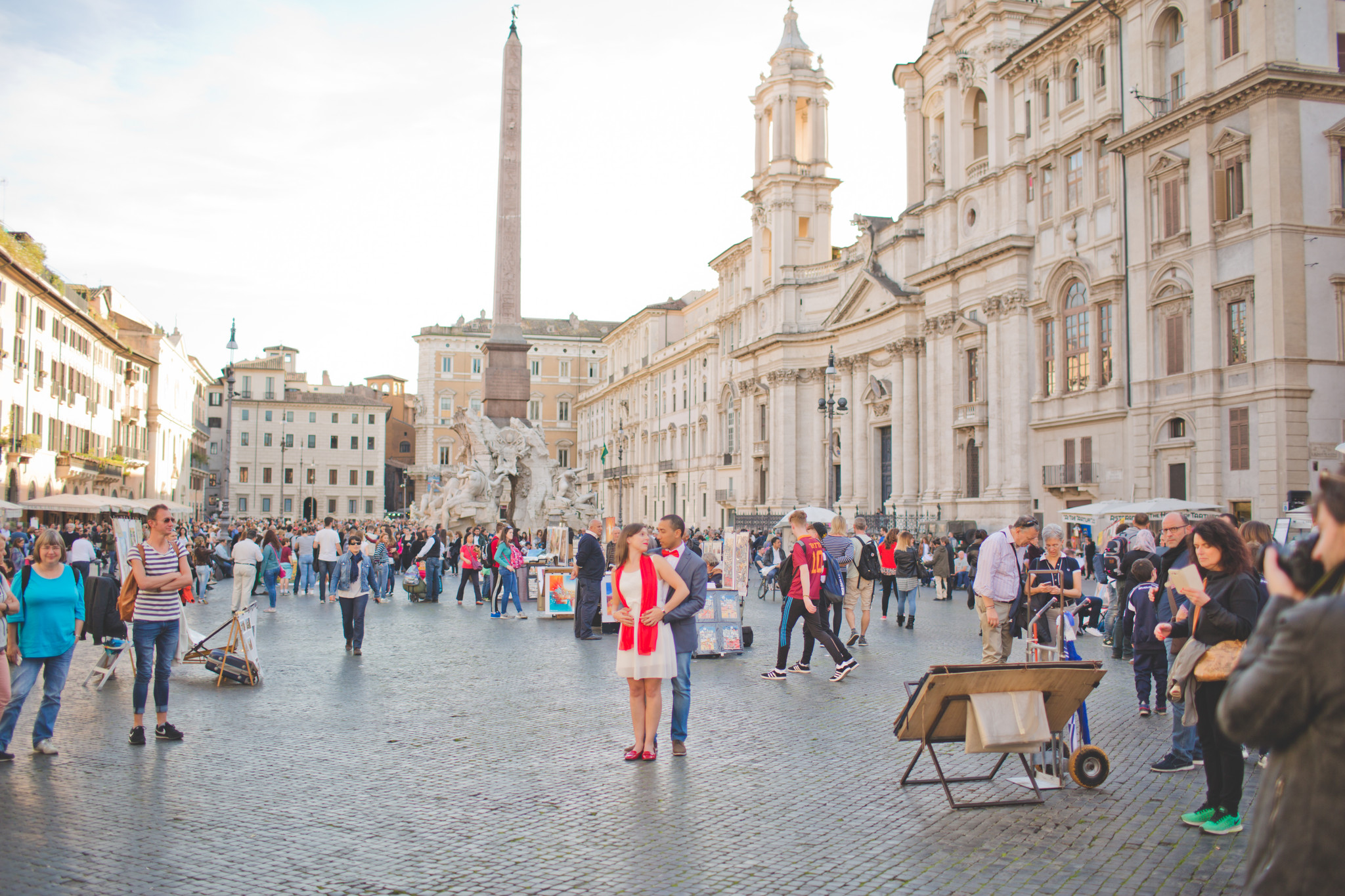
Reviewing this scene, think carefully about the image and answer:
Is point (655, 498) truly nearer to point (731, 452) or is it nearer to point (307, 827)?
point (731, 452)

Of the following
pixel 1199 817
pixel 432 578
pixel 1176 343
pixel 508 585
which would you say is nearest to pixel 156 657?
pixel 1199 817

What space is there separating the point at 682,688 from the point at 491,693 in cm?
288

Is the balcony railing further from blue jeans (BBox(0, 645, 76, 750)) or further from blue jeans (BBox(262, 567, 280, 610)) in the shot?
blue jeans (BBox(0, 645, 76, 750))

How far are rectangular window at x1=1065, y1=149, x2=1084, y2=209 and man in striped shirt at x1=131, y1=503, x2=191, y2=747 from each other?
30487mm

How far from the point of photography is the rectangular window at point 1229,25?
26.7 meters

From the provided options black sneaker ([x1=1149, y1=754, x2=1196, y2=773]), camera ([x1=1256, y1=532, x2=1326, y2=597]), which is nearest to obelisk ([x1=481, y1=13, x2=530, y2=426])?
black sneaker ([x1=1149, y1=754, x2=1196, y2=773])

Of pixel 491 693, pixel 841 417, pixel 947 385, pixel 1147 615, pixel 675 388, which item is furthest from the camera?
pixel 675 388

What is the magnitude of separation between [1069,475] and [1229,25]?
12.6m

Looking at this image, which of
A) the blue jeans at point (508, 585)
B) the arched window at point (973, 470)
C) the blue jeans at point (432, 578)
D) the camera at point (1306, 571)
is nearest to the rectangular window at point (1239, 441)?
the arched window at point (973, 470)

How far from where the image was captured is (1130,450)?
29.5 metres

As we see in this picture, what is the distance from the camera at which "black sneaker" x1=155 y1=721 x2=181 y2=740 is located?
7566 millimetres

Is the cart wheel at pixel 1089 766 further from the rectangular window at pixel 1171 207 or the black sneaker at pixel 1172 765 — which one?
the rectangular window at pixel 1171 207

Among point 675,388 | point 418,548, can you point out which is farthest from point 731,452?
point 418,548

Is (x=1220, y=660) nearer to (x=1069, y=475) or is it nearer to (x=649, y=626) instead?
(x=649, y=626)
